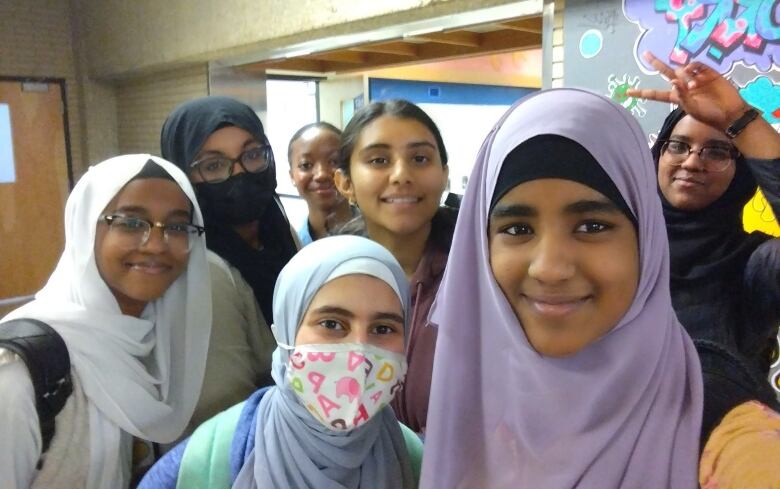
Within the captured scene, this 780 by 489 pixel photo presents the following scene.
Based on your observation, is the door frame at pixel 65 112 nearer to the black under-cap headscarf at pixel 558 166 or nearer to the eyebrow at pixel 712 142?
the eyebrow at pixel 712 142

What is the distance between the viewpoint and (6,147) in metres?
6.02

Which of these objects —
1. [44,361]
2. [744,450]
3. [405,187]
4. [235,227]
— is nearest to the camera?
[744,450]

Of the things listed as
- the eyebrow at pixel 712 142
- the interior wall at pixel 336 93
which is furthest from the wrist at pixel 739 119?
the interior wall at pixel 336 93

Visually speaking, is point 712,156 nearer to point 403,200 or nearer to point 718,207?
point 718,207

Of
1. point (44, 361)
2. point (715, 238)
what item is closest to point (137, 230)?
point (44, 361)

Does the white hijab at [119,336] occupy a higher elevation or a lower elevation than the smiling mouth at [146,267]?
lower

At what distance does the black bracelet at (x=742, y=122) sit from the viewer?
4.70ft

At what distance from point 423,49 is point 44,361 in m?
4.06

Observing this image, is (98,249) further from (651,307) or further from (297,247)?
(651,307)

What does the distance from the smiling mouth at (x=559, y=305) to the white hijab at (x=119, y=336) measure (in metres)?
1.08

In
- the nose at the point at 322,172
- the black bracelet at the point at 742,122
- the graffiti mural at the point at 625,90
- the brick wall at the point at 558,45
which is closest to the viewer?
the black bracelet at the point at 742,122

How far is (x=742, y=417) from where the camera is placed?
94cm

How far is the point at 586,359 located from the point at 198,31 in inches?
172

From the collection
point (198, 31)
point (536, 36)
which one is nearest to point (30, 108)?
point (198, 31)
